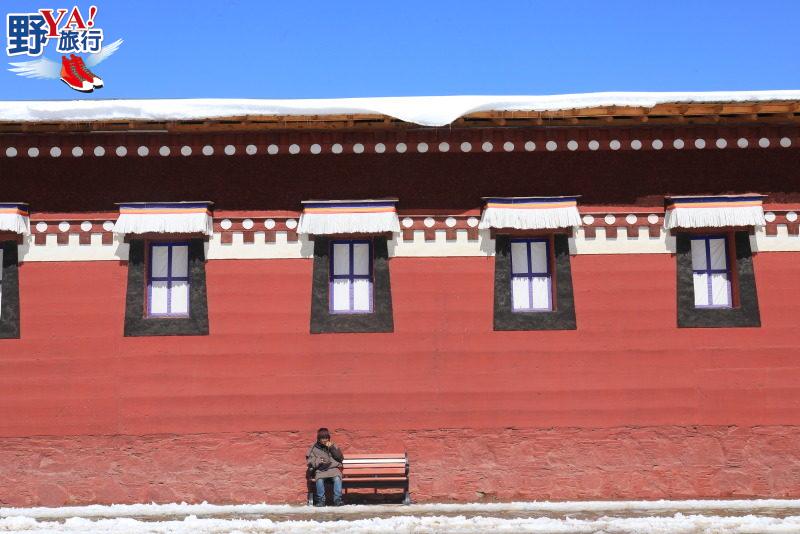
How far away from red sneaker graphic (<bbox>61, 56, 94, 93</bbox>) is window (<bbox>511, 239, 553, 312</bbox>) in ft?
18.5

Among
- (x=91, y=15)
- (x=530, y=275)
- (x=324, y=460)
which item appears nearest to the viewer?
(x=324, y=460)

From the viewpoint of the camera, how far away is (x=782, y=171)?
33.8 feet

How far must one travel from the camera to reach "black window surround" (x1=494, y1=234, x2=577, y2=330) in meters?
10.1

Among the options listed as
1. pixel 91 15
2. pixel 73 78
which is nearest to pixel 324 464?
pixel 73 78

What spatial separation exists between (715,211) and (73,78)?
7964 millimetres

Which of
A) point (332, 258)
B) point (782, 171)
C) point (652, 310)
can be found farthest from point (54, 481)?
point (782, 171)

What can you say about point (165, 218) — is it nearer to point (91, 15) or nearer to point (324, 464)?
point (91, 15)

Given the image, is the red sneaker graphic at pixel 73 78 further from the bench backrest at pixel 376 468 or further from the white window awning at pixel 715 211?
the white window awning at pixel 715 211

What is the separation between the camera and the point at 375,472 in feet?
31.8

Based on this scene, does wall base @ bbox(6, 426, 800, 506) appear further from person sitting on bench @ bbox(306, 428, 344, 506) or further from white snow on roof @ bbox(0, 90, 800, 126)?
white snow on roof @ bbox(0, 90, 800, 126)

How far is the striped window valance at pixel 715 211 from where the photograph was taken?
10.1m

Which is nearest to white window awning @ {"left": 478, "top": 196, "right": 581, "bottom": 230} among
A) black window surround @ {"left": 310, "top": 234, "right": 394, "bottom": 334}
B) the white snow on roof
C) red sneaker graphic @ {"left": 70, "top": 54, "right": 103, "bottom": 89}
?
the white snow on roof

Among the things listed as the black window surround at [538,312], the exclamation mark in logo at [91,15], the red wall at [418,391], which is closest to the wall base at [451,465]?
the red wall at [418,391]

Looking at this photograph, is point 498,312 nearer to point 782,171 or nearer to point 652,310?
point 652,310
